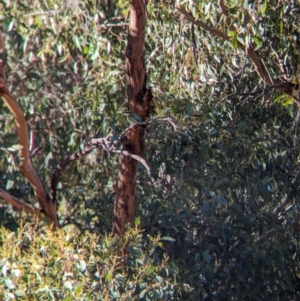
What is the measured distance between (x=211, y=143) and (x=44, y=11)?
231 cm

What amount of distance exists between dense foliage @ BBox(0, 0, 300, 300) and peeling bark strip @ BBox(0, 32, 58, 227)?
97 millimetres

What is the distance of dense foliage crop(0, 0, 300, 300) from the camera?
462 centimetres

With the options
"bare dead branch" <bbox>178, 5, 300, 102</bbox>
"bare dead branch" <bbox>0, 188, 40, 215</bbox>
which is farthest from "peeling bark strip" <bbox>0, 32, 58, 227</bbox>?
"bare dead branch" <bbox>178, 5, 300, 102</bbox>

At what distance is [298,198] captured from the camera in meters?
5.30

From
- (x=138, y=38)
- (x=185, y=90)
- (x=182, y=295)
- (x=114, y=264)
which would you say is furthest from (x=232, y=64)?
(x=114, y=264)

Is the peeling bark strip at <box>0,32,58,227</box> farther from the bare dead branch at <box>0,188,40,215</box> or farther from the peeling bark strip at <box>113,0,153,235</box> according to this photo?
the peeling bark strip at <box>113,0,153,235</box>

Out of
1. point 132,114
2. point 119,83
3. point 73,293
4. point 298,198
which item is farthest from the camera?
point 119,83

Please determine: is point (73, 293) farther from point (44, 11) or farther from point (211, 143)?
point (44, 11)

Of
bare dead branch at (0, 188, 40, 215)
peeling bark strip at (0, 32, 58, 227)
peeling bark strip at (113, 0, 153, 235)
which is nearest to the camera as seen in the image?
peeling bark strip at (0, 32, 58, 227)

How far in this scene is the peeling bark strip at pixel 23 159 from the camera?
14.9ft

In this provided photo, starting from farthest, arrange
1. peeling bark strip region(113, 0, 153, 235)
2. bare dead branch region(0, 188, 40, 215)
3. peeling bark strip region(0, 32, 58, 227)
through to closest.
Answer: bare dead branch region(0, 188, 40, 215) → peeling bark strip region(113, 0, 153, 235) → peeling bark strip region(0, 32, 58, 227)

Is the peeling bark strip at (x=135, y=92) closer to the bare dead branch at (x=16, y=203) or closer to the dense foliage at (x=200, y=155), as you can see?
the dense foliage at (x=200, y=155)

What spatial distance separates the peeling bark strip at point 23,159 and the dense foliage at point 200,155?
0.10 metres

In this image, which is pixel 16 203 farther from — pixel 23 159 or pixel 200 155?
pixel 200 155
